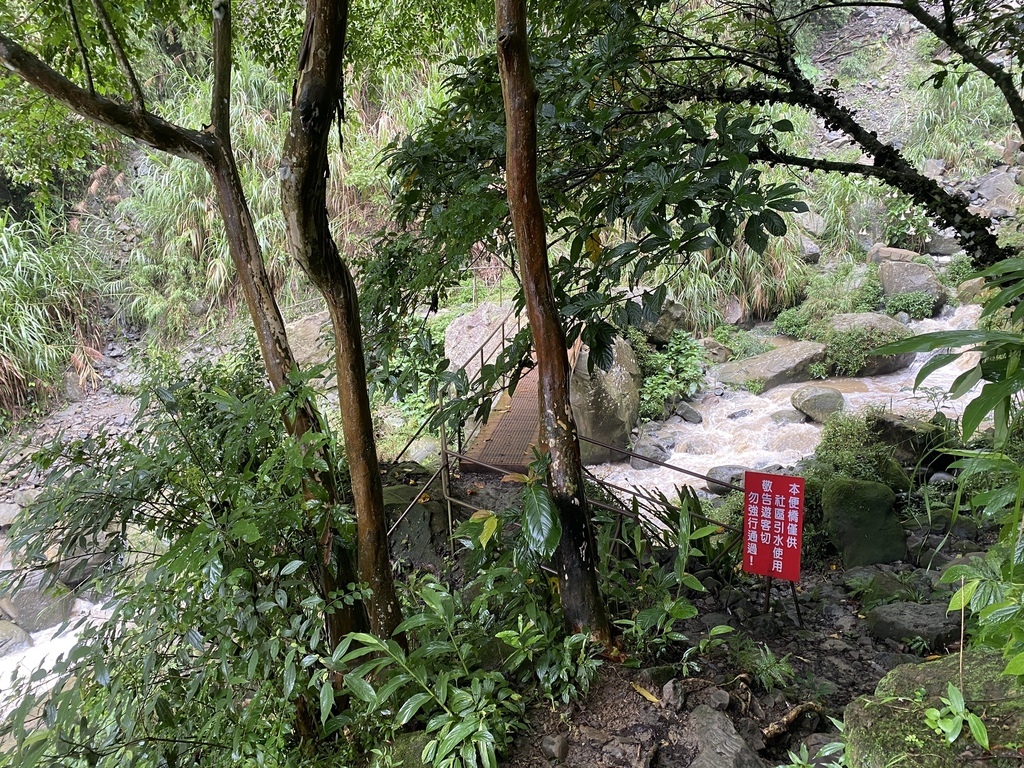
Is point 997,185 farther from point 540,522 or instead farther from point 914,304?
point 540,522

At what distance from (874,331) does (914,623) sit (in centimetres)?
638

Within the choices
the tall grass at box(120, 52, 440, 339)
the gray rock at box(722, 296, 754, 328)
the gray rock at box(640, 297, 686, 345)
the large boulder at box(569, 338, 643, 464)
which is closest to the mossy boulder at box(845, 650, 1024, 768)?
the large boulder at box(569, 338, 643, 464)

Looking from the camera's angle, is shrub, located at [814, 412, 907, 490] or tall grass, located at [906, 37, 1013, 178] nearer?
shrub, located at [814, 412, 907, 490]

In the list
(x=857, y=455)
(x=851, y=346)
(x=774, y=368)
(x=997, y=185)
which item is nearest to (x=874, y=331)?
(x=851, y=346)

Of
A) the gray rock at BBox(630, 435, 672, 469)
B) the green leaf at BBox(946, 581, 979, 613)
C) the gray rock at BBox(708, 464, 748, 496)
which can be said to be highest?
the green leaf at BBox(946, 581, 979, 613)

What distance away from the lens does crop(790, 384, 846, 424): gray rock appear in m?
6.95

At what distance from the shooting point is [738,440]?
23.3 ft

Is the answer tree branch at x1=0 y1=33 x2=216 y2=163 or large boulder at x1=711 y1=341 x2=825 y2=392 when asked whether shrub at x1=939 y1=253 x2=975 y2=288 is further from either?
tree branch at x1=0 y1=33 x2=216 y2=163

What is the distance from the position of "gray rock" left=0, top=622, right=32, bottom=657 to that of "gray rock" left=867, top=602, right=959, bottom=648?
6.66m

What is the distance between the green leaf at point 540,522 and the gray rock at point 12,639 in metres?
6.08

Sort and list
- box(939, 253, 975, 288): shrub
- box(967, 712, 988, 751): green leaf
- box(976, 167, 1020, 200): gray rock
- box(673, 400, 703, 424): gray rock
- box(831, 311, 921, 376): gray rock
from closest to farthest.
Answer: box(967, 712, 988, 751): green leaf
box(673, 400, 703, 424): gray rock
box(831, 311, 921, 376): gray rock
box(939, 253, 975, 288): shrub
box(976, 167, 1020, 200): gray rock

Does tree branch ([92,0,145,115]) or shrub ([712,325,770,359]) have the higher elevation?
tree branch ([92,0,145,115])

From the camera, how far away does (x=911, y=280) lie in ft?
→ 29.7

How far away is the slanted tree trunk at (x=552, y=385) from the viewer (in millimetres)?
1736
